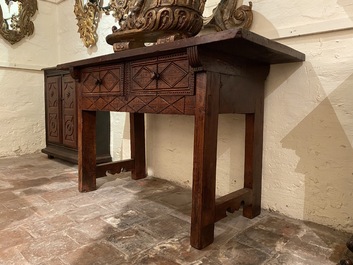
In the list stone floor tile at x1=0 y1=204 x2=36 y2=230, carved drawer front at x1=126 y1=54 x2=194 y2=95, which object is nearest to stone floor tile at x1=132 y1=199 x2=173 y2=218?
stone floor tile at x1=0 y1=204 x2=36 y2=230

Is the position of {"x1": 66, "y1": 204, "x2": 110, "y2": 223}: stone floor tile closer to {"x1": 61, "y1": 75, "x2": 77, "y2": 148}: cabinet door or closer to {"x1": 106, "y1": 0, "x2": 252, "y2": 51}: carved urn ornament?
{"x1": 106, "y1": 0, "x2": 252, "y2": 51}: carved urn ornament

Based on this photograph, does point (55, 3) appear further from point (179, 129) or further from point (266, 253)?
point (266, 253)

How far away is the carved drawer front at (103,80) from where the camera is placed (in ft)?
5.14

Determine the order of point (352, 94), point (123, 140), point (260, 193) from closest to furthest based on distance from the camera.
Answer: point (352, 94) → point (260, 193) → point (123, 140)

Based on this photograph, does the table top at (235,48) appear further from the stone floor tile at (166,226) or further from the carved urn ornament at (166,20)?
the stone floor tile at (166,226)

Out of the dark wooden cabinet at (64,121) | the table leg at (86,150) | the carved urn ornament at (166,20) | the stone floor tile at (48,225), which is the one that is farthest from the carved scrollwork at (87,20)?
→ the stone floor tile at (48,225)

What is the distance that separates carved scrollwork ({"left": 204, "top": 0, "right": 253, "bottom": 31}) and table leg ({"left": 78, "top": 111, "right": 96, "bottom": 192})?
3.45ft

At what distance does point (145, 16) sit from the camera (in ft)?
4.84

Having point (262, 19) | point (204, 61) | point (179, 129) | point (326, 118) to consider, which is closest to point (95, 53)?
point (179, 129)

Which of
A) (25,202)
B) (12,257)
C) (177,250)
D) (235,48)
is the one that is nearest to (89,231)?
(12,257)

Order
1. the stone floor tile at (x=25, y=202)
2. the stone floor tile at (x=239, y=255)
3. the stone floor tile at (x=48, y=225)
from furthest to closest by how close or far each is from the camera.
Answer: the stone floor tile at (x=25, y=202)
the stone floor tile at (x=48, y=225)
the stone floor tile at (x=239, y=255)

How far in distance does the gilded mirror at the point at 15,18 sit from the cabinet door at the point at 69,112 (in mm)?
945

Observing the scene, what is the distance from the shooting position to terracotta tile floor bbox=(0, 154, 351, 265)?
1.11 meters

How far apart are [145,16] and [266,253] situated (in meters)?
1.32
